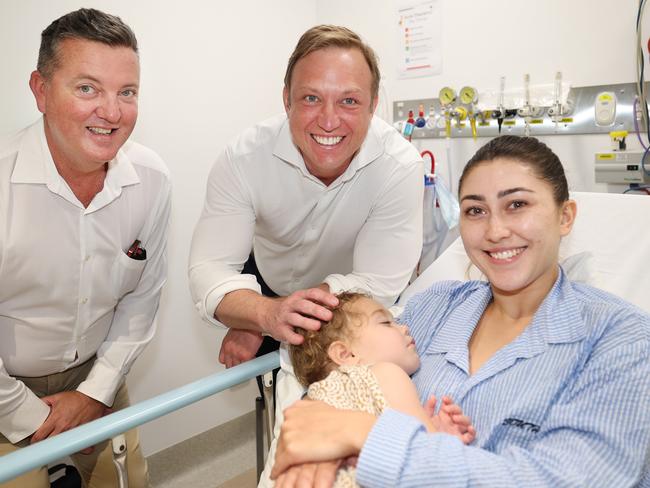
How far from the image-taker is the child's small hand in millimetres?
1193

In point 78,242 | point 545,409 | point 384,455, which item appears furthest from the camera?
point 78,242

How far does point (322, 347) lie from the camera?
1484 millimetres

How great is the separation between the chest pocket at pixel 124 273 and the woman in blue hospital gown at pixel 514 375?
3.57ft

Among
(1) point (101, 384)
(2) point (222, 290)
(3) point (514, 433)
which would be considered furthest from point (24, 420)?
(3) point (514, 433)

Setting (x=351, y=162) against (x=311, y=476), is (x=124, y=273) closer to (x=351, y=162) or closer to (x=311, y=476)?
(x=351, y=162)

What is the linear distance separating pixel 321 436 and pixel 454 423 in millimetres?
358

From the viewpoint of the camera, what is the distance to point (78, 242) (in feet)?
5.91

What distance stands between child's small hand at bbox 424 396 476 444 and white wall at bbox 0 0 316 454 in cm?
199

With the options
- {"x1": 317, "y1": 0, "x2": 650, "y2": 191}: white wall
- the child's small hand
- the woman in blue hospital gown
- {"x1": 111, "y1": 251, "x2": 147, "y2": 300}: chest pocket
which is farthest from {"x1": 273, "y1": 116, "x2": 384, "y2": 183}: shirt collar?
{"x1": 317, "y1": 0, "x2": 650, "y2": 191}: white wall

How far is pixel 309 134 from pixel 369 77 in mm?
292

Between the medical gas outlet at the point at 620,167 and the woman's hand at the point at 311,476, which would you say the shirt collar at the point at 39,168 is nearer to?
the woman's hand at the point at 311,476

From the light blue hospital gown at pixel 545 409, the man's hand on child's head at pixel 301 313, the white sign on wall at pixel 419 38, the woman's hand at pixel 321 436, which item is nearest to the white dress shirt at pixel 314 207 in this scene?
the man's hand on child's head at pixel 301 313

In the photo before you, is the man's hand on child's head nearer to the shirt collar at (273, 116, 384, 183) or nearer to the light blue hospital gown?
the light blue hospital gown

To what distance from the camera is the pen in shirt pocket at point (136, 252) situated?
200 cm
